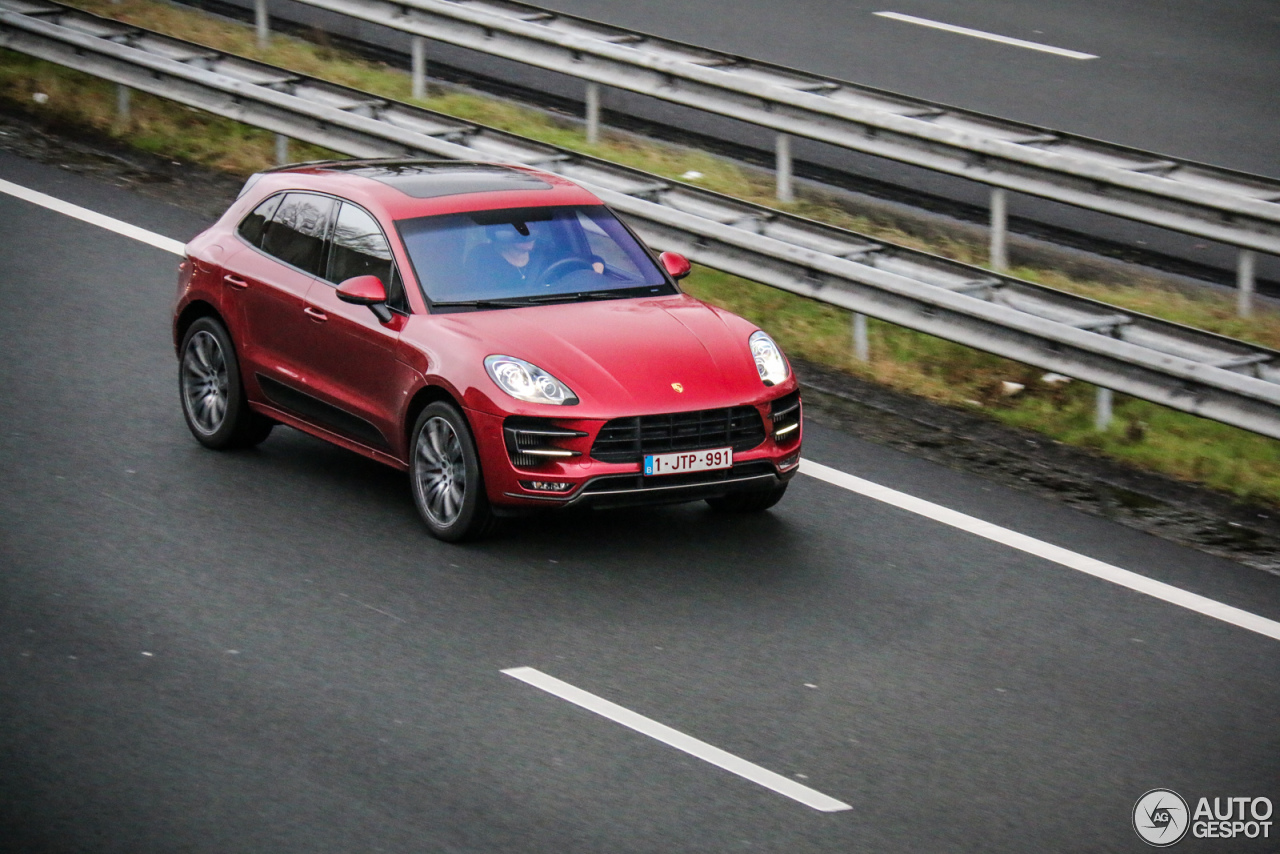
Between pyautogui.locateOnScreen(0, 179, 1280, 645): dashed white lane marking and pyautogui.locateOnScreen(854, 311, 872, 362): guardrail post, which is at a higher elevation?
pyautogui.locateOnScreen(854, 311, 872, 362): guardrail post

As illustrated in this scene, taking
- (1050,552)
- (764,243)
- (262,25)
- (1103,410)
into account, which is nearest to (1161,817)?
(1050,552)

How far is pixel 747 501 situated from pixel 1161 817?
3.57m

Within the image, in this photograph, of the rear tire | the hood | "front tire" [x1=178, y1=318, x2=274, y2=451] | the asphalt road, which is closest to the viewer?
the asphalt road

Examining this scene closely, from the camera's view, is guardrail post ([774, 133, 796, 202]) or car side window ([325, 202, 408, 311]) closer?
car side window ([325, 202, 408, 311])

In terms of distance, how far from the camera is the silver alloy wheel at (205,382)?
34.5 ft

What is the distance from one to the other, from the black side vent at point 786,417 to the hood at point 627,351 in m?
0.12

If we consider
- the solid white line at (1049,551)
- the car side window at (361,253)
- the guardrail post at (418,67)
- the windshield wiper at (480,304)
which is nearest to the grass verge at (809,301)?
the guardrail post at (418,67)

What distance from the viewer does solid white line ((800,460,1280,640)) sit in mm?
8688

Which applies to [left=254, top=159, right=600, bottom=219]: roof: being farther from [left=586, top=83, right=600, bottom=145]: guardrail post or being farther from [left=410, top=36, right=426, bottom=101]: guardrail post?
[left=410, top=36, right=426, bottom=101]: guardrail post

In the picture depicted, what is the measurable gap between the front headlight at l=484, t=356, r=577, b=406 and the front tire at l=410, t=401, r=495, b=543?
0.29m

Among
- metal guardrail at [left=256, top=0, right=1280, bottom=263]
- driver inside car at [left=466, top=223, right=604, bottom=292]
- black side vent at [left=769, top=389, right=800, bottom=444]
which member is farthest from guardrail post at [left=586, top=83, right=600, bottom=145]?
black side vent at [left=769, top=389, right=800, bottom=444]

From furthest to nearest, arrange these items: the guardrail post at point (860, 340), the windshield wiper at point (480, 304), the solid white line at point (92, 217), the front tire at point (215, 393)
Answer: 1. the solid white line at point (92, 217)
2. the guardrail post at point (860, 340)
3. the front tire at point (215, 393)
4. the windshield wiper at point (480, 304)

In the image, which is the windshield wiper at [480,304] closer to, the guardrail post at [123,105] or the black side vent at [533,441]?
the black side vent at [533,441]

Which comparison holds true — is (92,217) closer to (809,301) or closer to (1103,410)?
(809,301)
